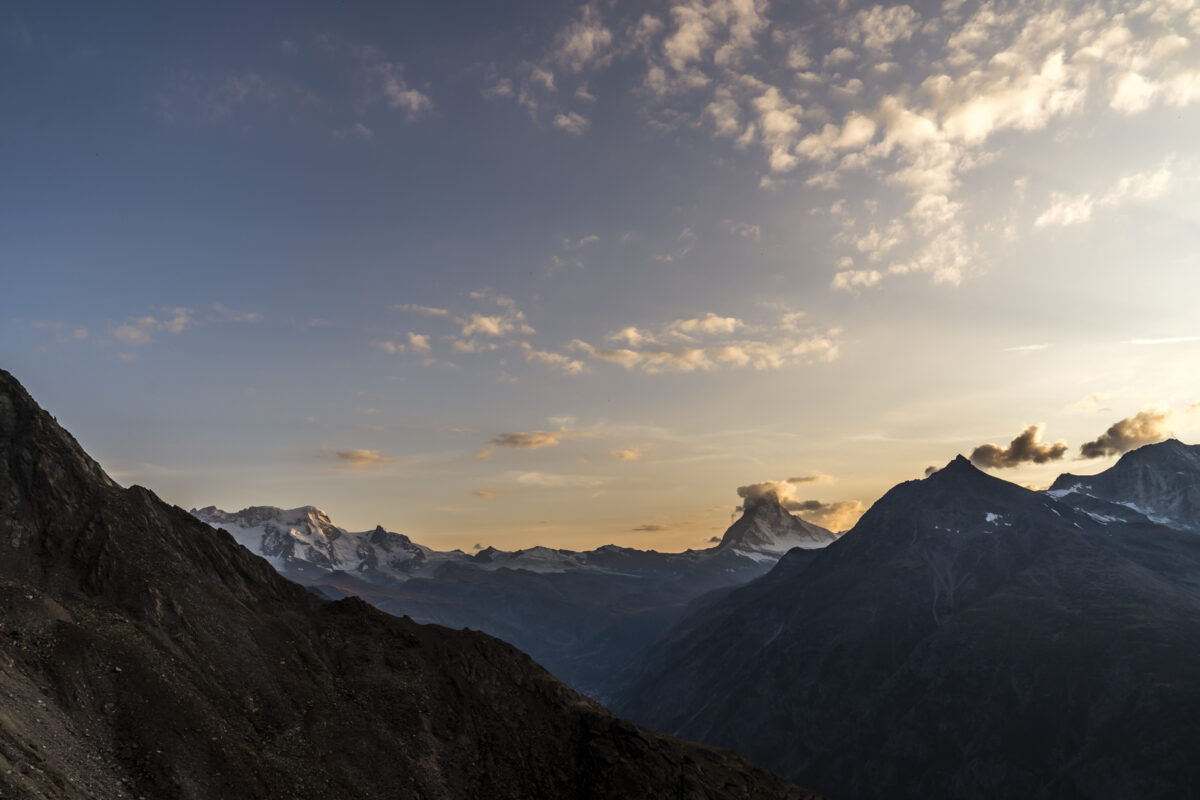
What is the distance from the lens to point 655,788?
332 feet

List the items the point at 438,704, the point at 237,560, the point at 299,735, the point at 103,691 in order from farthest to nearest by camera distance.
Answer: the point at 237,560 → the point at 438,704 → the point at 299,735 → the point at 103,691

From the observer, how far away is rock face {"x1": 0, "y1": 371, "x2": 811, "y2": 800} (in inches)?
2559

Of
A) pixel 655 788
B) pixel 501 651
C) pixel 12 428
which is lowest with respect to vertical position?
pixel 655 788

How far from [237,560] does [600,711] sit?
63.3 m

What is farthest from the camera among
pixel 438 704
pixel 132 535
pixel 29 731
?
pixel 438 704

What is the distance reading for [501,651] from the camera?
399 feet

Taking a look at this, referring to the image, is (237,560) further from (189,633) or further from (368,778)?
(368,778)

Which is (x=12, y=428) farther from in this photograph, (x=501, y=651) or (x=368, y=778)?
(x=501, y=651)

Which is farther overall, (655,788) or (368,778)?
(655,788)

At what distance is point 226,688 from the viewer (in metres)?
82.4

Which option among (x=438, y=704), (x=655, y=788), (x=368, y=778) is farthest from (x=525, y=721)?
(x=368, y=778)

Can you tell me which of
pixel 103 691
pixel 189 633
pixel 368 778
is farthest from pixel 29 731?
pixel 368 778

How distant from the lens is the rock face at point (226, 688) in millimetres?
65000

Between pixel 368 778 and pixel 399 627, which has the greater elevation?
pixel 399 627
